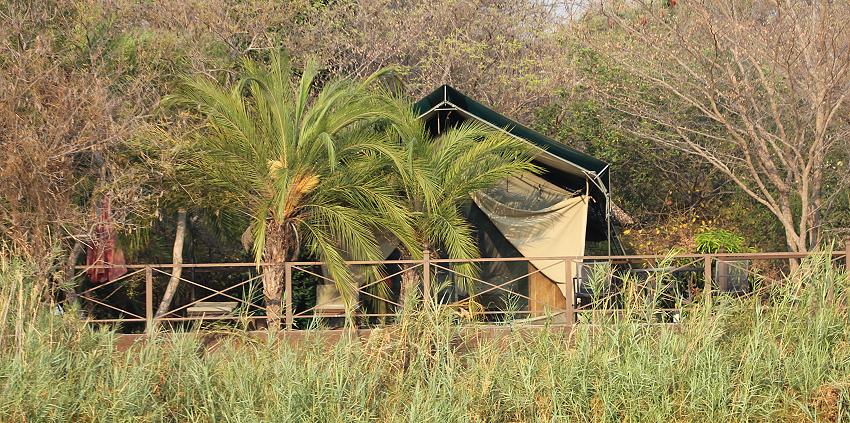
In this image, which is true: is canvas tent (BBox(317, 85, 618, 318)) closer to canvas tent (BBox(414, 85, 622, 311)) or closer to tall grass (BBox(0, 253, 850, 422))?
canvas tent (BBox(414, 85, 622, 311))

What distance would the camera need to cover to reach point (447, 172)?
11172 mm

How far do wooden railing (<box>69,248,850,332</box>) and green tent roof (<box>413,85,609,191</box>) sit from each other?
106 cm

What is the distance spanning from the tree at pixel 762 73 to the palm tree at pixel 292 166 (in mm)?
3688

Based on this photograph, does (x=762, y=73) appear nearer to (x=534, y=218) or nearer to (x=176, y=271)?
(x=534, y=218)

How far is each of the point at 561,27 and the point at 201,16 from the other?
679cm

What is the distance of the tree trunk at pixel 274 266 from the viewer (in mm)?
10664

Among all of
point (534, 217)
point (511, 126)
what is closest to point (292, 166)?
point (511, 126)

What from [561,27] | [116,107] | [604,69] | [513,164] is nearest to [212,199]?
[116,107]

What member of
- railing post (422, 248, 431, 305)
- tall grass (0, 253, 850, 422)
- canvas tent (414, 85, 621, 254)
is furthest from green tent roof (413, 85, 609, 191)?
tall grass (0, 253, 850, 422)

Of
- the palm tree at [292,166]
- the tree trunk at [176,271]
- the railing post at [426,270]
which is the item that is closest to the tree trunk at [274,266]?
the palm tree at [292,166]

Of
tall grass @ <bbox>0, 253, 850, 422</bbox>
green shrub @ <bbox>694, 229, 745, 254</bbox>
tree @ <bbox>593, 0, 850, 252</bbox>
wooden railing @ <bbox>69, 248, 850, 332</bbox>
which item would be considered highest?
tree @ <bbox>593, 0, 850, 252</bbox>

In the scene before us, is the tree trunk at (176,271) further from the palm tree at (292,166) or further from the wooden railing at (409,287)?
the palm tree at (292,166)

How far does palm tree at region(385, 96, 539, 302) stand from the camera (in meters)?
10.9

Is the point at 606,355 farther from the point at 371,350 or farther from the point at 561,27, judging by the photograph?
the point at 561,27
